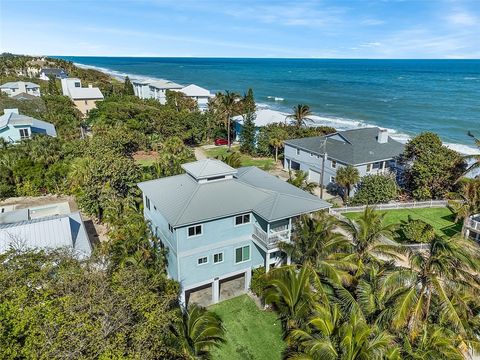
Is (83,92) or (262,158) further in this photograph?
(83,92)

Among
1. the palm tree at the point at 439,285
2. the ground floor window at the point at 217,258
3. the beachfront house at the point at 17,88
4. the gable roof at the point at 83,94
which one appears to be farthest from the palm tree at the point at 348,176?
the beachfront house at the point at 17,88

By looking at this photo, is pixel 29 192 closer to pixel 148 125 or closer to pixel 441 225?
pixel 148 125

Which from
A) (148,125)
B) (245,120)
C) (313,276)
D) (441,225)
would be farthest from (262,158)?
(313,276)

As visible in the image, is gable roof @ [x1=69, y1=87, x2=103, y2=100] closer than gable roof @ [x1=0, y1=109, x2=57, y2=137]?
No

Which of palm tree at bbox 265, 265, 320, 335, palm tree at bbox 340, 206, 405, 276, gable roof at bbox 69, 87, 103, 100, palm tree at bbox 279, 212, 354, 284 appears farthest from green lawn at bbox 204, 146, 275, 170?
gable roof at bbox 69, 87, 103, 100

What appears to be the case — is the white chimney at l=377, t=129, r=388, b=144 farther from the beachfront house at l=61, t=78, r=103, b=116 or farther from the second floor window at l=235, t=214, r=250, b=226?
the beachfront house at l=61, t=78, r=103, b=116

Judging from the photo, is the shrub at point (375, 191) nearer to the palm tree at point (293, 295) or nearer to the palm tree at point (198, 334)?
the palm tree at point (293, 295)
